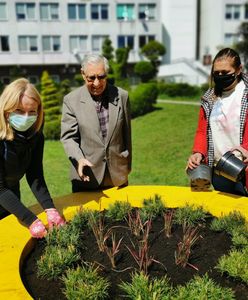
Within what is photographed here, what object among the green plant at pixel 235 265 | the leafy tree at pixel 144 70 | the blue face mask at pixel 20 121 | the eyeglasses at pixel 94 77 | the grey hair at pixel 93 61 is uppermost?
the grey hair at pixel 93 61

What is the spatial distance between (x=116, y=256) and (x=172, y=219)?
61cm

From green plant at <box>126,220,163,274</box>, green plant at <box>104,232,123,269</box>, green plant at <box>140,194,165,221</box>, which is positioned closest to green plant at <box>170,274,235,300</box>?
green plant at <box>126,220,163,274</box>

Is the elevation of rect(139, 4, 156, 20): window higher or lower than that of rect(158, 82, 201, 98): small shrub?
higher

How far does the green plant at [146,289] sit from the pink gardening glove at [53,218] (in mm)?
801

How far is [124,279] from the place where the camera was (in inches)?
80.0

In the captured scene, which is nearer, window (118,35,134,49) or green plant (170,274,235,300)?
green plant (170,274,235,300)

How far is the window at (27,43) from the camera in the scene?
29.4 m

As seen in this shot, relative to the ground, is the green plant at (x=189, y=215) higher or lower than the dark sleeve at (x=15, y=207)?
lower

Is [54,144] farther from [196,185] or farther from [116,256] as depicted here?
[116,256]

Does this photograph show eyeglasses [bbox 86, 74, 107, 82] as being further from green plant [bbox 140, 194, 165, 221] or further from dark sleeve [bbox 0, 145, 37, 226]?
green plant [bbox 140, 194, 165, 221]

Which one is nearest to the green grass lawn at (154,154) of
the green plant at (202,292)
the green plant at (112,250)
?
the green plant at (112,250)

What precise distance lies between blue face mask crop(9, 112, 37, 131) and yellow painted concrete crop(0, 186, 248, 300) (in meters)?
0.65

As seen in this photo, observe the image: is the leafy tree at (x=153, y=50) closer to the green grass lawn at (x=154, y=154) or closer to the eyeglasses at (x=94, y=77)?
the green grass lawn at (x=154, y=154)

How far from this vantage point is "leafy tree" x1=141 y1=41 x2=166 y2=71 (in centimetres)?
2992
